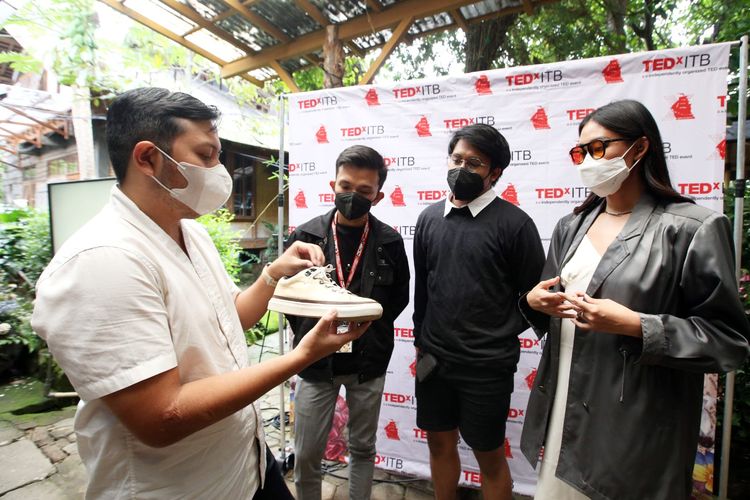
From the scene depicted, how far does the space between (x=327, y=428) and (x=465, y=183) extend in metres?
1.58

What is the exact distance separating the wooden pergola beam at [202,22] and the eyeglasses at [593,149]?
4184 mm

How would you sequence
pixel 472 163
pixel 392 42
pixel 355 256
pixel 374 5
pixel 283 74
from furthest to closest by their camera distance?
pixel 283 74 < pixel 392 42 < pixel 374 5 < pixel 355 256 < pixel 472 163

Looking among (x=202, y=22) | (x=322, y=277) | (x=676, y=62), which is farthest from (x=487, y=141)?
(x=202, y=22)

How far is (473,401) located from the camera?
6.41ft

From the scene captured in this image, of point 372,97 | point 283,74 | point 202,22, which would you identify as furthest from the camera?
point 283,74

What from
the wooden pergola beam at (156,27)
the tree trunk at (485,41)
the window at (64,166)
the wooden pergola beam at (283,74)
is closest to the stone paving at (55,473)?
the wooden pergola beam at (283,74)

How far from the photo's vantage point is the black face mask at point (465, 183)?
2020mm

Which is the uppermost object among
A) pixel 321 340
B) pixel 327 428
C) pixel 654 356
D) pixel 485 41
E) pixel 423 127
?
pixel 485 41

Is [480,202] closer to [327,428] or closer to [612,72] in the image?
[612,72]

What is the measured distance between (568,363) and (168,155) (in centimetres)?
170

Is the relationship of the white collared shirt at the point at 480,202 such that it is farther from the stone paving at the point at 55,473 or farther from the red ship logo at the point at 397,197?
the stone paving at the point at 55,473

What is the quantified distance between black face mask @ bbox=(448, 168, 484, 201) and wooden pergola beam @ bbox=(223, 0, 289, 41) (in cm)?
317

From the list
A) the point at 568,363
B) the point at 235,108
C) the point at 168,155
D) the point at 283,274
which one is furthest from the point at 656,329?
the point at 235,108

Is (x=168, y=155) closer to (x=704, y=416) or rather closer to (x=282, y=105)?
(x=282, y=105)
